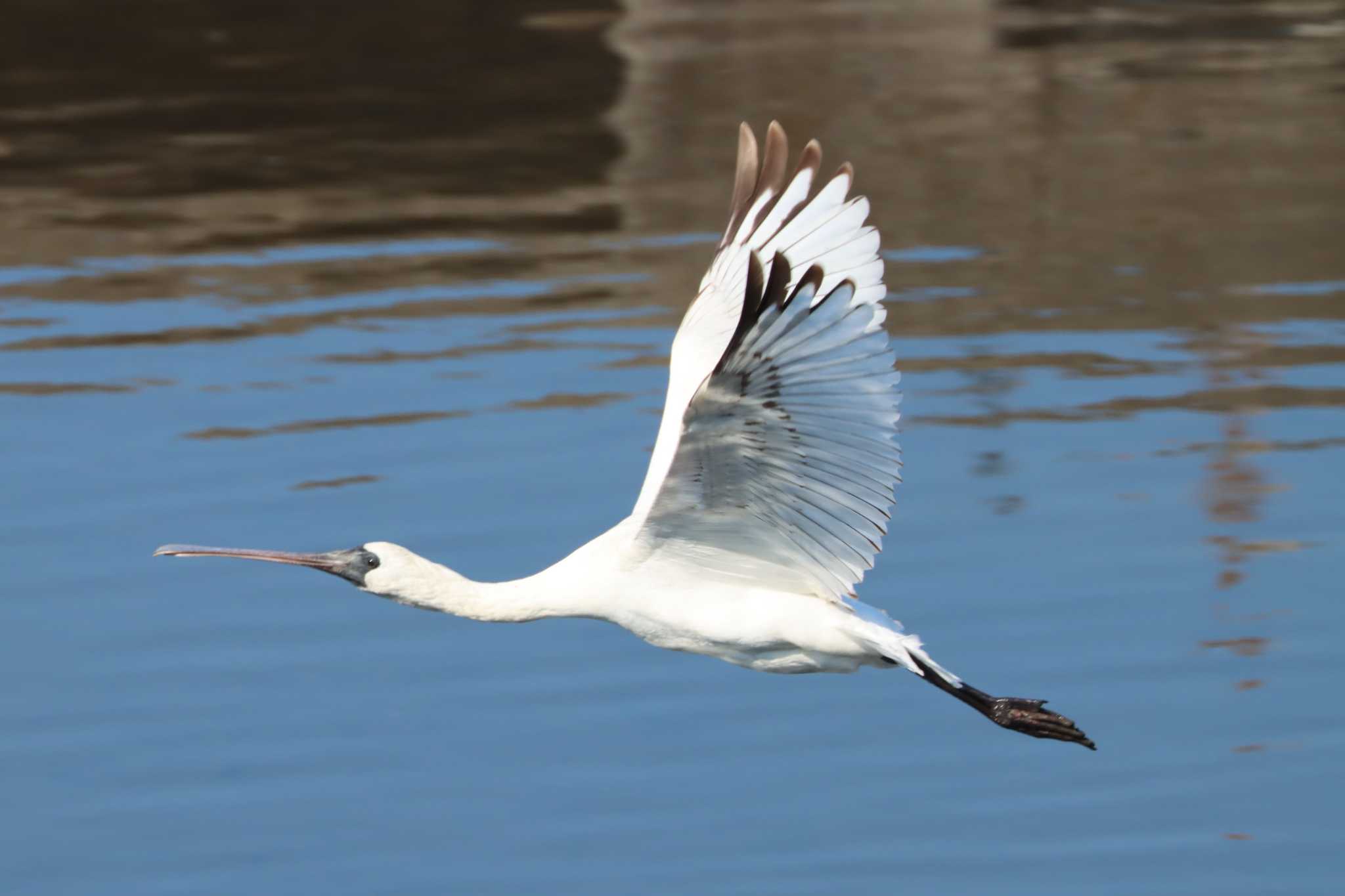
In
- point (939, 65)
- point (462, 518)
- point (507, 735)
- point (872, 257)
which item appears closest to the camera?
point (872, 257)

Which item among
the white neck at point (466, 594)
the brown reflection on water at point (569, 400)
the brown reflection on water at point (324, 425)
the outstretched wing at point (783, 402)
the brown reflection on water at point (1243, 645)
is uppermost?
the outstretched wing at point (783, 402)

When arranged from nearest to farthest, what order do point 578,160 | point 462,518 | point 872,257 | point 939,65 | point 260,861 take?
point 872,257
point 260,861
point 462,518
point 578,160
point 939,65

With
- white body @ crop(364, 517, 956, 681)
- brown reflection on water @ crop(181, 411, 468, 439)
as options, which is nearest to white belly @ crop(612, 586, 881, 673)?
white body @ crop(364, 517, 956, 681)

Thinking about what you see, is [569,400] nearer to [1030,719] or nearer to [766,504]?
[1030,719]

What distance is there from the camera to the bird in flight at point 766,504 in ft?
22.3

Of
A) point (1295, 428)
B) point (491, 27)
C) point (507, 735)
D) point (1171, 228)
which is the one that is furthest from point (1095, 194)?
point (507, 735)

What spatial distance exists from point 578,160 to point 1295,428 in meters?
7.86

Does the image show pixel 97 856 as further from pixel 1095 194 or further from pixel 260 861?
pixel 1095 194

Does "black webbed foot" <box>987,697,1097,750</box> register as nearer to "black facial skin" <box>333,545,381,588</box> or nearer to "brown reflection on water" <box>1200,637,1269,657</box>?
"black facial skin" <box>333,545,381,588</box>

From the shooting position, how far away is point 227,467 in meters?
13.0

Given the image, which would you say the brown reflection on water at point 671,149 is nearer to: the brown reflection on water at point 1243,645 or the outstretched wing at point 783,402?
the brown reflection on water at point 1243,645

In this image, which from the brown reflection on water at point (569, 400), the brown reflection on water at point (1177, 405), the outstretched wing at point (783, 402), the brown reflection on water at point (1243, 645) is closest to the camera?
the outstretched wing at point (783, 402)

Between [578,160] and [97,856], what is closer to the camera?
[97,856]

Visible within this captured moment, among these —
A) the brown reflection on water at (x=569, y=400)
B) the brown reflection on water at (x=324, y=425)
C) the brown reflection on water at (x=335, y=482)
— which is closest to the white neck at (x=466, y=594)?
the brown reflection on water at (x=335, y=482)
